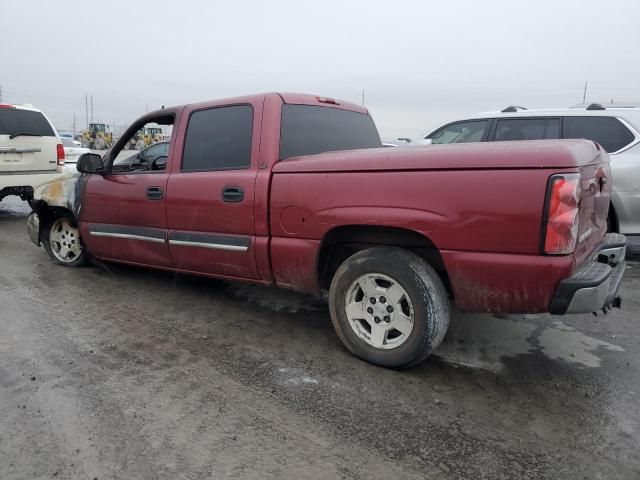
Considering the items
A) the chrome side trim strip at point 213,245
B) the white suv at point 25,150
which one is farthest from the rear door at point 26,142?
the chrome side trim strip at point 213,245

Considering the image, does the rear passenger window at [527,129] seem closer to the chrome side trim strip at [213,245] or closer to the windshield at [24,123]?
the chrome side trim strip at [213,245]

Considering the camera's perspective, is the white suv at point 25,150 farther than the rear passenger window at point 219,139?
Yes

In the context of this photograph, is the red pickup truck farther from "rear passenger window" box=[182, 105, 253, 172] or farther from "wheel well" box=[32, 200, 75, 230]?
"wheel well" box=[32, 200, 75, 230]

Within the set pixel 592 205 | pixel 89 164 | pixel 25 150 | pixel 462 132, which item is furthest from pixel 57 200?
pixel 592 205

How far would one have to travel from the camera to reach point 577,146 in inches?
106

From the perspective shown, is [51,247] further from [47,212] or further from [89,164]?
[89,164]

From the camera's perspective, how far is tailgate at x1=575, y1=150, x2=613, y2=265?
2.75 m

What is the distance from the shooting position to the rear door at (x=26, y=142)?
8.31m

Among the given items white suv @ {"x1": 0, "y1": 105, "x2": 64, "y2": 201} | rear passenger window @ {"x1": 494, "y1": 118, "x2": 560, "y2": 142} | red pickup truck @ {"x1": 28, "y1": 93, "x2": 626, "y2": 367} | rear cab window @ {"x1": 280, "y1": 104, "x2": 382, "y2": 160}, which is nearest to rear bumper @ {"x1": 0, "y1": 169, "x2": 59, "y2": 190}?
white suv @ {"x1": 0, "y1": 105, "x2": 64, "y2": 201}

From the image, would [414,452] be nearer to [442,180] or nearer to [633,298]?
[442,180]

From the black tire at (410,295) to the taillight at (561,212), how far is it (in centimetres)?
69

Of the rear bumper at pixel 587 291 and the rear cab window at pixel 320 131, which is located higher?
the rear cab window at pixel 320 131

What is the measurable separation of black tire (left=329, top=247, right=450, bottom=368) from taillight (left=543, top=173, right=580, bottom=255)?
69 cm

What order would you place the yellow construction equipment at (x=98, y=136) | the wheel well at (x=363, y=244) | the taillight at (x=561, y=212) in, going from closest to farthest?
the taillight at (x=561, y=212) → the wheel well at (x=363, y=244) → the yellow construction equipment at (x=98, y=136)
